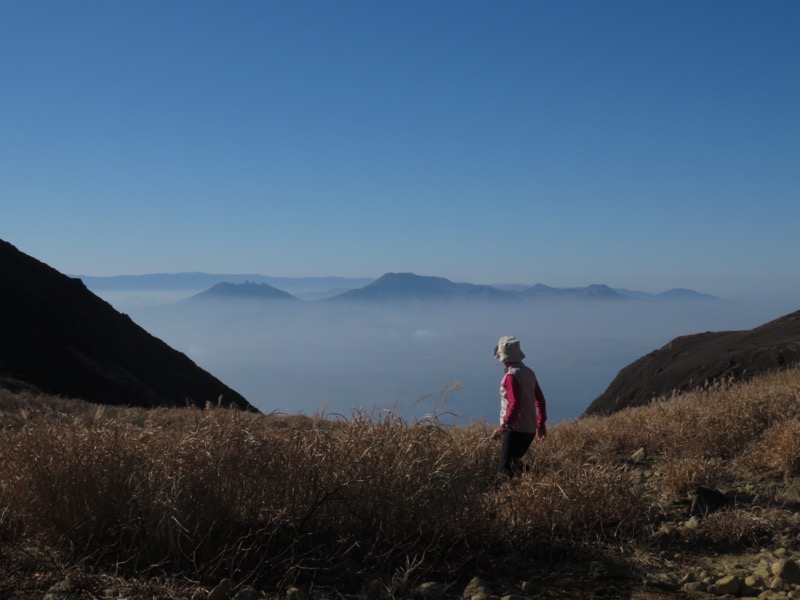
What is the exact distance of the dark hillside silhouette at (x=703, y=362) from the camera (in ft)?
84.8

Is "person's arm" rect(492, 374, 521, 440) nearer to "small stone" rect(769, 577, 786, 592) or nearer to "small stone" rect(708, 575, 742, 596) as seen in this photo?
"small stone" rect(708, 575, 742, 596)

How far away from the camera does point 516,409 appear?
21.0 ft

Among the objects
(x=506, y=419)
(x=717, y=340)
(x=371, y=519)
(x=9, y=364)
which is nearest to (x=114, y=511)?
(x=371, y=519)

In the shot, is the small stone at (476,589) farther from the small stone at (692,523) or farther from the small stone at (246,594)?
the small stone at (692,523)

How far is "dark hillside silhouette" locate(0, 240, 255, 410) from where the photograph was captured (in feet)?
102

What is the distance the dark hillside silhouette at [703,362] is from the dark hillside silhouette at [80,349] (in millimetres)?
17261

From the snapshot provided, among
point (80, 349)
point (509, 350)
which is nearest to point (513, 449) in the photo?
point (509, 350)

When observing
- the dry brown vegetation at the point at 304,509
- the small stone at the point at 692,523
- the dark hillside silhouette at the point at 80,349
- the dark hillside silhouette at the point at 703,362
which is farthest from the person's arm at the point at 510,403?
the dark hillside silhouette at the point at 80,349

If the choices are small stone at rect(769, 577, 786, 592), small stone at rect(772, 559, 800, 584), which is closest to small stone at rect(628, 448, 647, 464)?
small stone at rect(772, 559, 800, 584)

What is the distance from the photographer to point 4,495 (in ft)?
13.5

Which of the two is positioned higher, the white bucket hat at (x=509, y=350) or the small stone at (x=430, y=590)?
the white bucket hat at (x=509, y=350)

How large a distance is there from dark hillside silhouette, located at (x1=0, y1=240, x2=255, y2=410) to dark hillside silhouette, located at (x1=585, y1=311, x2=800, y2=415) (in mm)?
17261

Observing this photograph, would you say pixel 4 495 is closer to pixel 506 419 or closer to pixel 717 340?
pixel 506 419

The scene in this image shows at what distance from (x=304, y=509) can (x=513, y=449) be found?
2.78 meters
